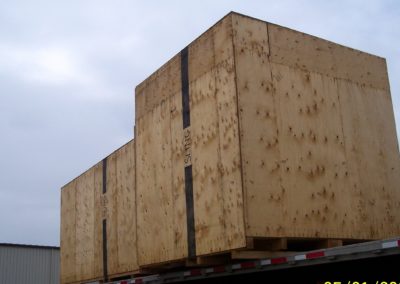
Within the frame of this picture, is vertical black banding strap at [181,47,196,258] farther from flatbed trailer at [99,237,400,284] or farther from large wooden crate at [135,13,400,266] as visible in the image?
flatbed trailer at [99,237,400,284]

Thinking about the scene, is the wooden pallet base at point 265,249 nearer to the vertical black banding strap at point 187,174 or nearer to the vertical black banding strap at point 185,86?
the vertical black banding strap at point 187,174

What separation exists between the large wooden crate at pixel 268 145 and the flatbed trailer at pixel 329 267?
0.39 meters

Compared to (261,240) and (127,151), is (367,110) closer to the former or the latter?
(261,240)

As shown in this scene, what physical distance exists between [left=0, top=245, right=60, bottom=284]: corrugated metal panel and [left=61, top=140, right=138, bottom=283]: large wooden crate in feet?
50.8

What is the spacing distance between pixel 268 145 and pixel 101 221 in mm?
6125

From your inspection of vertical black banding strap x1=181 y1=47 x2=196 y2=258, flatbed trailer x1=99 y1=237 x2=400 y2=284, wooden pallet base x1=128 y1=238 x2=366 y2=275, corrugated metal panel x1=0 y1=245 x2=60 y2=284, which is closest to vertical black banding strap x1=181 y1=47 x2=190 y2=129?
vertical black banding strap x1=181 y1=47 x2=196 y2=258

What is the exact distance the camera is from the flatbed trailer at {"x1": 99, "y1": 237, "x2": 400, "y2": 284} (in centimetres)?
502

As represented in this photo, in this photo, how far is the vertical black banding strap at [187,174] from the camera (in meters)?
7.05

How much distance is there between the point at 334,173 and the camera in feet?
22.6

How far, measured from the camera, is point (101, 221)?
11.6m

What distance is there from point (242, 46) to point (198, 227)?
2.35 m

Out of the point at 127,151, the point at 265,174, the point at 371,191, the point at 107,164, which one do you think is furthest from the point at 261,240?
the point at 107,164

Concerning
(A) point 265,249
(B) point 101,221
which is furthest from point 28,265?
(A) point 265,249

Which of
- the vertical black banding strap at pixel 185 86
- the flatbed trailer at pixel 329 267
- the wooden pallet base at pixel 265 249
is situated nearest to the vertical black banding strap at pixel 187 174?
the vertical black banding strap at pixel 185 86
